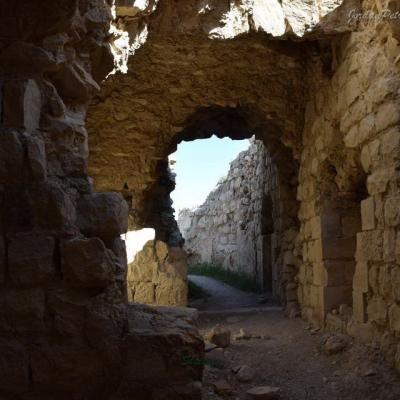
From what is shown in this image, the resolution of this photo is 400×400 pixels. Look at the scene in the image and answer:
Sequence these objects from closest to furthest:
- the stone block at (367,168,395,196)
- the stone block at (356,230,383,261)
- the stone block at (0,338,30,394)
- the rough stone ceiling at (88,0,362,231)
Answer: the stone block at (0,338,30,394), the stone block at (367,168,395,196), the stone block at (356,230,383,261), the rough stone ceiling at (88,0,362,231)

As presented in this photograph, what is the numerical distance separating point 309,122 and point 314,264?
72.1 inches

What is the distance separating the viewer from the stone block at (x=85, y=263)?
2.02 metres

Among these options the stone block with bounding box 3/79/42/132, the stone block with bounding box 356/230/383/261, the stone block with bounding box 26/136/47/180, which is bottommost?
the stone block with bounding box 356/230/383/261

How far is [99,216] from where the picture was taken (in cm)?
216

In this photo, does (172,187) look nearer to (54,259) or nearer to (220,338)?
(220,338)

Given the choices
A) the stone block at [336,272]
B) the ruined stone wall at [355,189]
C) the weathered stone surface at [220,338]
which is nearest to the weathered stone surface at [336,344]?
the ruined stone wall at [355,189]

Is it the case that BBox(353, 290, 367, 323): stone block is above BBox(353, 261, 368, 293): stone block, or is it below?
below

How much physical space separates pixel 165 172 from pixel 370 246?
15.2 feet

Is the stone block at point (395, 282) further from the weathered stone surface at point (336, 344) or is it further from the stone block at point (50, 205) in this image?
the stone block at point (50, 205)

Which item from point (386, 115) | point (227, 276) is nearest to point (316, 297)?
point (386, 115)

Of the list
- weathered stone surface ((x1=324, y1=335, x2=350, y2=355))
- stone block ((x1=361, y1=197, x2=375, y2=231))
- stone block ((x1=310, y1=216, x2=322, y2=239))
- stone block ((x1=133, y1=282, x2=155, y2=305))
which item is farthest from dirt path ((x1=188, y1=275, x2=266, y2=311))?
stone block ((x1=361, y1=197, x2=375, y2=231))

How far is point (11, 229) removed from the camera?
200cm

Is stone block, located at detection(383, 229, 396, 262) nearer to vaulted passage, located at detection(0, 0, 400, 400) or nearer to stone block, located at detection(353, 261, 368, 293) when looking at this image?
vaulted passage, located at detection(0, 0, 400, 400)

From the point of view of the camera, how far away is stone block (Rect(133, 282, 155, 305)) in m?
6.16
